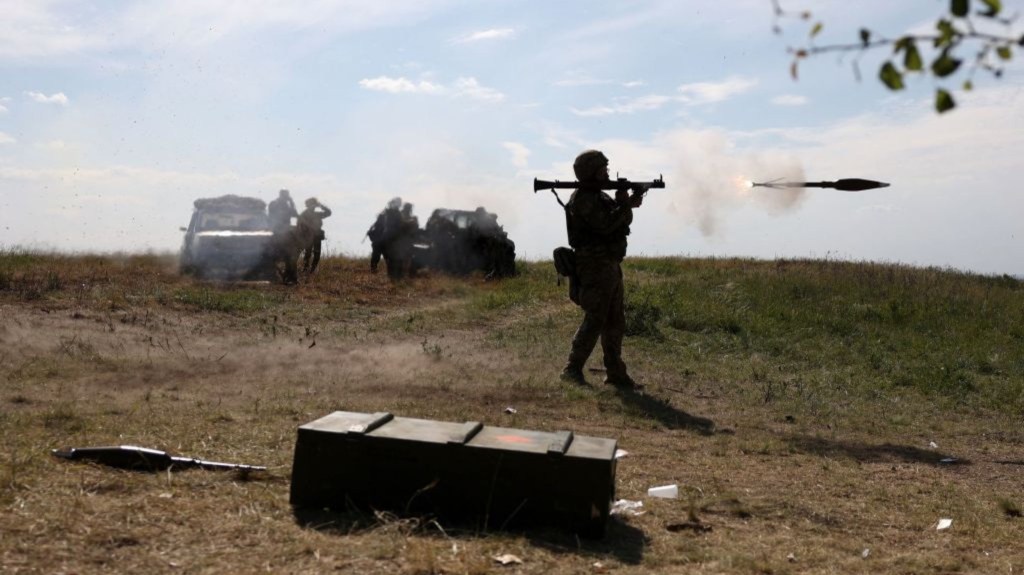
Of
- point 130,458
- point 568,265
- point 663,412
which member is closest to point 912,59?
point 130,458

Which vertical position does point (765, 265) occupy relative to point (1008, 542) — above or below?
above

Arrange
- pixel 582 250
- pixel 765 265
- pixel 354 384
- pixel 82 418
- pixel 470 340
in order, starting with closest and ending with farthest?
pixel 82 418
pixel 354 384
pixel 582 250
pixel 470 340
pixel 765 265

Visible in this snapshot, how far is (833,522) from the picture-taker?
5664 millimetres

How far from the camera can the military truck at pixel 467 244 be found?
22.6 meters

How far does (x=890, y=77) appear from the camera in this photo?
229 centimetres

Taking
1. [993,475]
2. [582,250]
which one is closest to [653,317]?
[582,250]

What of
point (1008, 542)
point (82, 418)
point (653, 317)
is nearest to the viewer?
point (1008, 542)

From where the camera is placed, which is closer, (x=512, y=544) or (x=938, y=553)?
(x=512, y=544)

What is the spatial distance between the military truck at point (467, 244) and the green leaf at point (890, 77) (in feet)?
65.4

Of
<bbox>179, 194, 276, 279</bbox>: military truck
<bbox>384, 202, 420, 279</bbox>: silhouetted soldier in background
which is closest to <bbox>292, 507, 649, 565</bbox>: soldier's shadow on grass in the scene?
<bbox>179, 194, 276, 279</bbox>: military truck

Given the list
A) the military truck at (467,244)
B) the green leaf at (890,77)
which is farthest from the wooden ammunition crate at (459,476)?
the military truck at (467,244)

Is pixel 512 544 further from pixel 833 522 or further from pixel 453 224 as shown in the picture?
pixel 453 224

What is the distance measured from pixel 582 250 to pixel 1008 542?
5376 mm

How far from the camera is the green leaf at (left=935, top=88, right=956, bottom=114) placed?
2.25 metres
